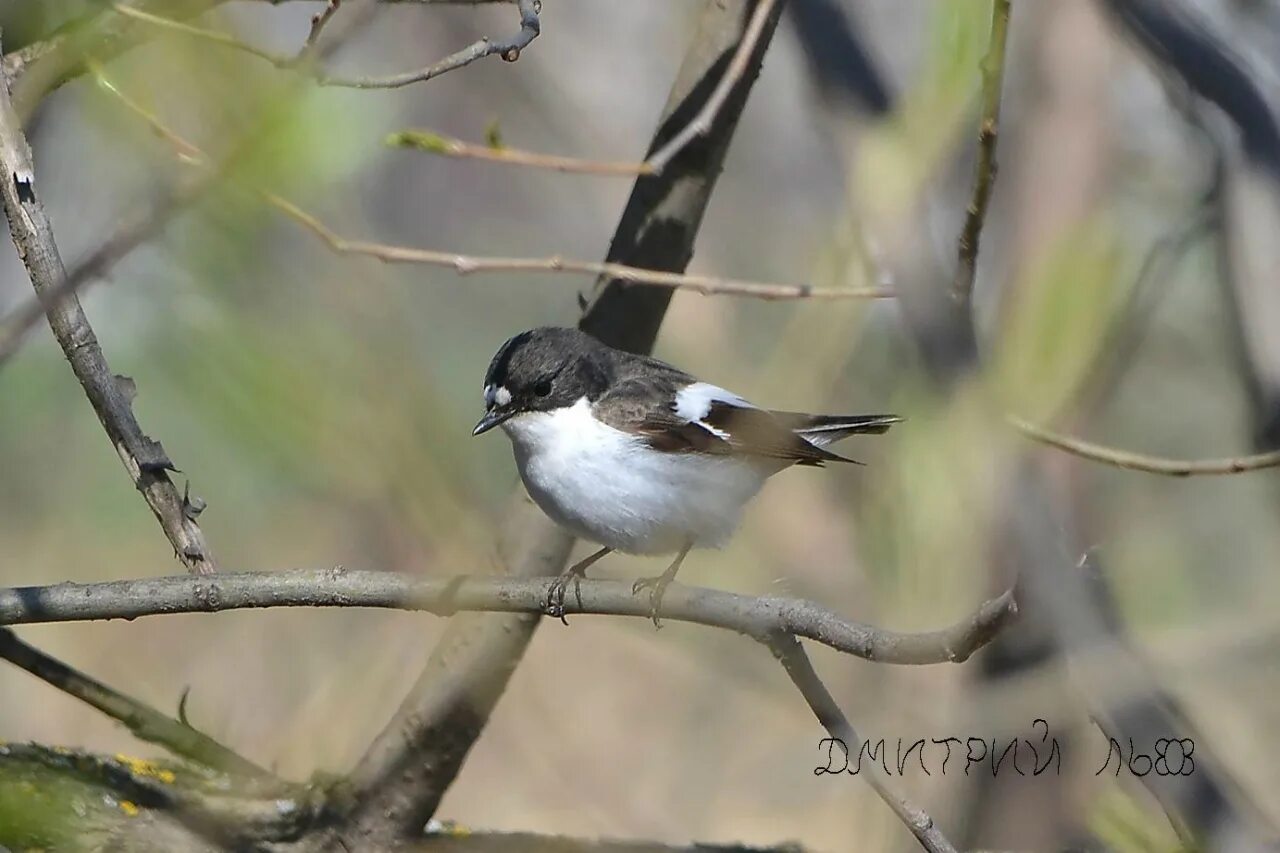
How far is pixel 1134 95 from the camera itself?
576cm

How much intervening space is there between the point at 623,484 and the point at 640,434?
0.23 meters

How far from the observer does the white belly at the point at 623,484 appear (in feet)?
11.3

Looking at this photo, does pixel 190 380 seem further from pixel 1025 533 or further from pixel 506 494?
pixel 506 494

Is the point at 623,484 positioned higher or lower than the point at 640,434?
lower

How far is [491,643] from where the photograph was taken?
3.32 meters

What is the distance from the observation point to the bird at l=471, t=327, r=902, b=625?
363 centimetres

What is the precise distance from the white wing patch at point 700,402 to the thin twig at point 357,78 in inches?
65.1

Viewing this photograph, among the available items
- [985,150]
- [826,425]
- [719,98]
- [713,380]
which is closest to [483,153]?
[719,98]

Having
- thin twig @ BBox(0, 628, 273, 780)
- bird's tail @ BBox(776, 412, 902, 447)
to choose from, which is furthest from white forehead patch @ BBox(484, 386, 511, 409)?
thin twig @ BBox(0, 628, 273, 780)

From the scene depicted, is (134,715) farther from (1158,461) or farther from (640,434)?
(1158,461)

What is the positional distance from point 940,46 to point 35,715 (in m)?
7.11

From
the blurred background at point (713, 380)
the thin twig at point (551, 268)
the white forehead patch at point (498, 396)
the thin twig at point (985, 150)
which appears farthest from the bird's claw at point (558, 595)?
the white forehead patch at point (498, 396)

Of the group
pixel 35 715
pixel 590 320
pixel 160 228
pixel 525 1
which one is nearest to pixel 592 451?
pixel 590 320

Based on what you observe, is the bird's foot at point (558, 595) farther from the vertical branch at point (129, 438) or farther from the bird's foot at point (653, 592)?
the vertical branch at point (129, 438)
